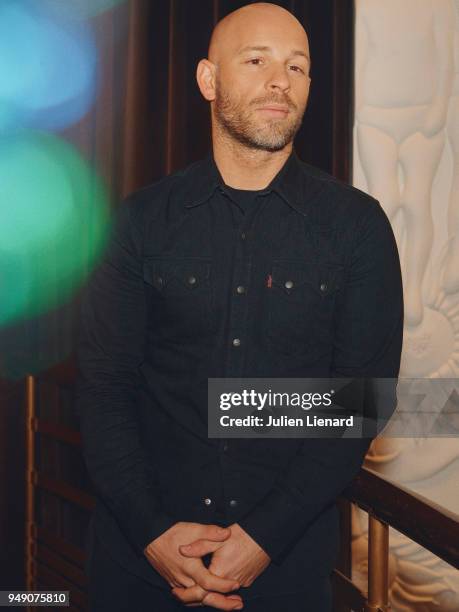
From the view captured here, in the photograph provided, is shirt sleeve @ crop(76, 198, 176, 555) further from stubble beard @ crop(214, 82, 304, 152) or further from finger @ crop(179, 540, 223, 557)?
stubble beard @ crop(214, 82, 304, 152)

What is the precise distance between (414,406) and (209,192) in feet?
5.47

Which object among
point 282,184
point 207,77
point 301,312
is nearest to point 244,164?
point 282,184

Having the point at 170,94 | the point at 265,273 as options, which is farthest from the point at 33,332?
the point at 265,273

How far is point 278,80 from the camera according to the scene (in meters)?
1.42

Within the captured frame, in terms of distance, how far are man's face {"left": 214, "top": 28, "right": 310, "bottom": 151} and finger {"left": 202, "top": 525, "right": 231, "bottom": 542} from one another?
785mm

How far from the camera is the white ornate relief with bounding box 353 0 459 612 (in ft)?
8.87

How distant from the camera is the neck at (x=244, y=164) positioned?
4.94 feet

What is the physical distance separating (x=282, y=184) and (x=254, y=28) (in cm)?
34

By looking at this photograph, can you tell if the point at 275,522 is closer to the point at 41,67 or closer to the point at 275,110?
the point at 275,110

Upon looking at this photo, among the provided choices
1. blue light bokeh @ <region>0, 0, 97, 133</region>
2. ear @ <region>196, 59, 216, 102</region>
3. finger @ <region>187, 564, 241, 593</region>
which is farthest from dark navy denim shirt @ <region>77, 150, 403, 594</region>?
blue light bokeh @ <region>0, 0, 97, 133</region>

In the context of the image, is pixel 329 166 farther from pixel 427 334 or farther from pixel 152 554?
pixel 152 554

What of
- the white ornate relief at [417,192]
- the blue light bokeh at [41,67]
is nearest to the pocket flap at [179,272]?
the blue light bokeh at [41,67]

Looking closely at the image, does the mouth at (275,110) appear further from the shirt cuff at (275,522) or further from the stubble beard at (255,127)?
the shirt cuff at (275,522)

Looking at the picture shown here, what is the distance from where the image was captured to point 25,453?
8.73 feet
